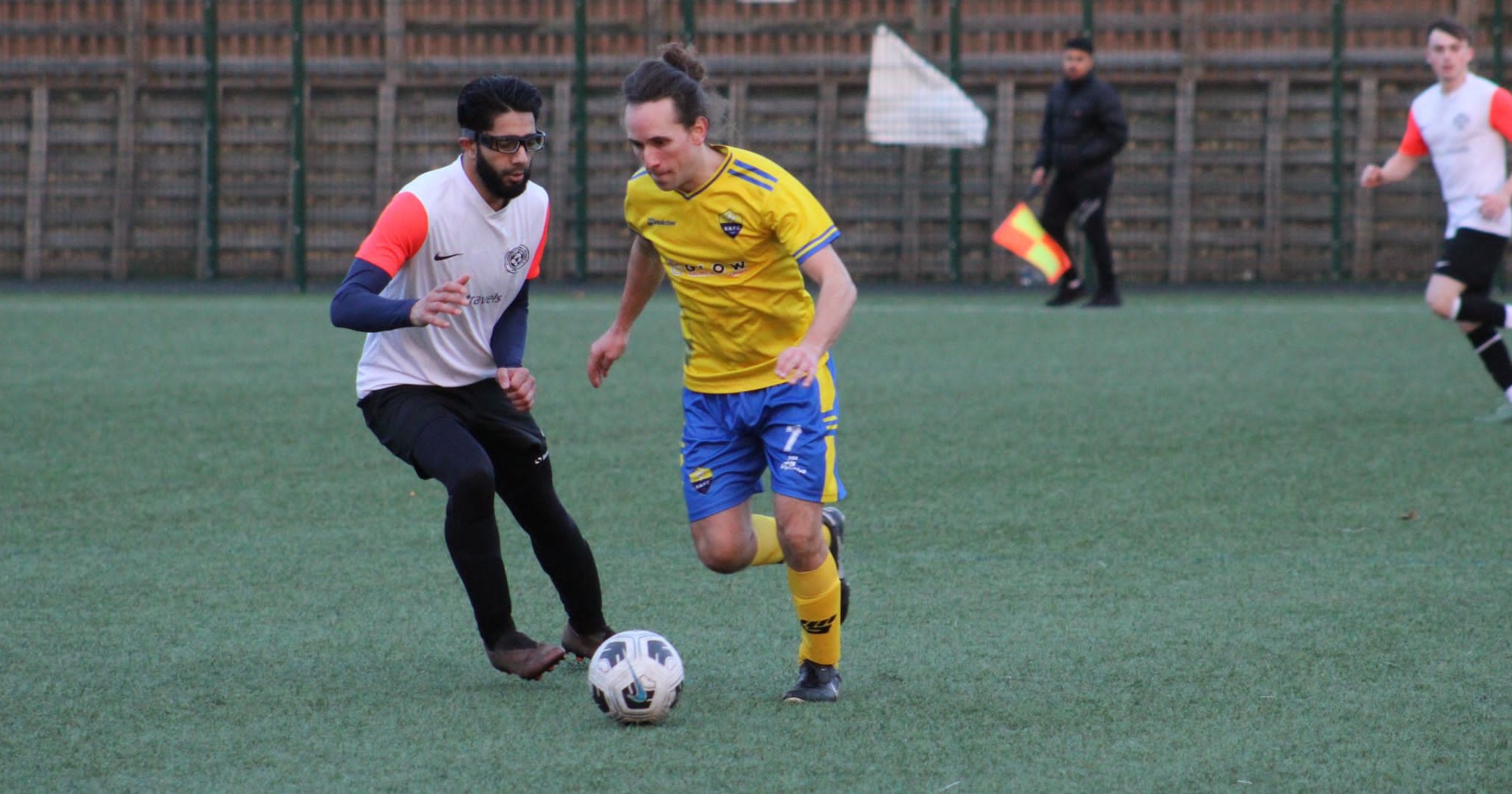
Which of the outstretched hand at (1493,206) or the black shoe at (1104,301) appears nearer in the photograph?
the outstretched hand at (1493,206)

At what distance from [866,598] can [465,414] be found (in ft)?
4.19

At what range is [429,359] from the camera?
169 inches

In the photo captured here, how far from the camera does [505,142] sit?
13.4 ft

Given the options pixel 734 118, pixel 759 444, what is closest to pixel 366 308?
pixel 759 444

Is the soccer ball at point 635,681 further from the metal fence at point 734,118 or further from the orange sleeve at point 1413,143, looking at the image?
the metal fence at point 734,118

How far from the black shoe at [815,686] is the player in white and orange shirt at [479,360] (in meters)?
0.57

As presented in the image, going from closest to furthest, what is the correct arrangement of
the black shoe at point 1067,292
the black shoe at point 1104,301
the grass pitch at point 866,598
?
the grass pitch at point 866,598 < the black shoe at point 1104,301 < the black shoe at point 1067,292

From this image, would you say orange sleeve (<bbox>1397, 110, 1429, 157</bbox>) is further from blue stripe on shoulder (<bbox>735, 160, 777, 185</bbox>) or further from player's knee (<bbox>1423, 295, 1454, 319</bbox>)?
blue stripe on shoulder (<bbox>735, 160, 777, 185</bbox>)

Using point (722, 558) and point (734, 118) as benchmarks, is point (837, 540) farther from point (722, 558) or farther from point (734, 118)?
point (734, 118)

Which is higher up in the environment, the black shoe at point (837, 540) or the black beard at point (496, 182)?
the black beard at point (496, 182)

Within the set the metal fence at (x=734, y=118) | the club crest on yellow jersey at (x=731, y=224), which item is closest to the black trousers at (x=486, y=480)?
the club crest on yellow jersey at (x=731, y=224)

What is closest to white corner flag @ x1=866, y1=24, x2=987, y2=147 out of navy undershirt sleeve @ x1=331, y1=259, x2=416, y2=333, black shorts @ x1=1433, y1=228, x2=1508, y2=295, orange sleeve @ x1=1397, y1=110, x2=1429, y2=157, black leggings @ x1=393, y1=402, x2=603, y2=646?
orange sleeve @ x1=1397, y1=110, x2=1429, y2=157

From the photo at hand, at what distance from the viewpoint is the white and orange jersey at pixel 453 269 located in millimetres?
Answer: 4160

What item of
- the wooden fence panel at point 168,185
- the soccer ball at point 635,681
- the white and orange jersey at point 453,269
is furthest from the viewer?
the wooden fence panel at point 168,185
